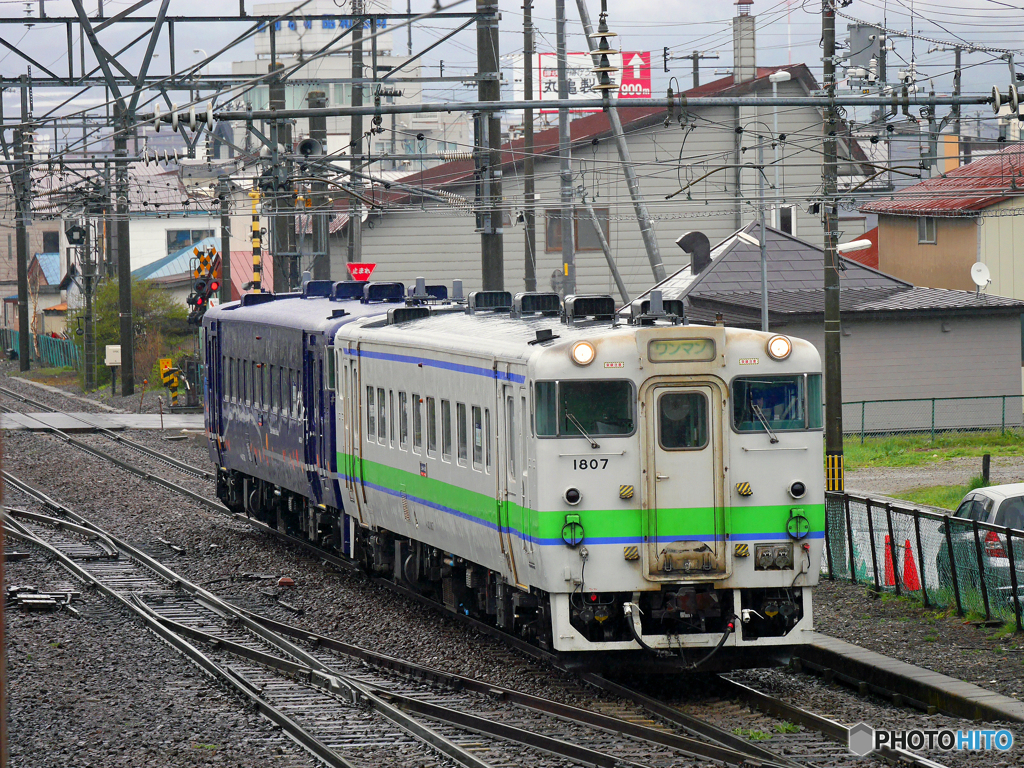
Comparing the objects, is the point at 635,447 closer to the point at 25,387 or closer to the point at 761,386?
the point at 761,386

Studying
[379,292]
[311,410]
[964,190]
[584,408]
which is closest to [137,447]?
[379,292]

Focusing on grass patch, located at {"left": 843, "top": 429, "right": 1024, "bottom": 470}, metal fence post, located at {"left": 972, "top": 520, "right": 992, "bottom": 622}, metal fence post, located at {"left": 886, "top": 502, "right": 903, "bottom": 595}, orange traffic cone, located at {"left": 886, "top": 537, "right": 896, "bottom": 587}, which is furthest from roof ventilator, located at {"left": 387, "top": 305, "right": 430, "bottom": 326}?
grass patch, located at {"left": 843, "top": 429, "right": 1024, "bottom": 470}

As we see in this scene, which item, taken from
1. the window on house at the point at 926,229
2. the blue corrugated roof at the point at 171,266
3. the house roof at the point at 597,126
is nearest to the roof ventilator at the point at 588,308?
the house roof at the point at 597,126

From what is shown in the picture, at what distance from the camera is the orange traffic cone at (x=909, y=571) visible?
13.4 m

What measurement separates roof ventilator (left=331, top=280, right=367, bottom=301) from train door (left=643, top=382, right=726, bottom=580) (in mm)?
9339

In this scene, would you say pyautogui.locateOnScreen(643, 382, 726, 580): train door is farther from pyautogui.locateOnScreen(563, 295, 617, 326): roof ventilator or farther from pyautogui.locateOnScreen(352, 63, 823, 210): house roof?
pyautogui.locateOnScreen(352, 63, 823, 210): house roof

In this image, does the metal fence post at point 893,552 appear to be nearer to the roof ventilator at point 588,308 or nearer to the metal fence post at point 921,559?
the metal fence post at point 921,559

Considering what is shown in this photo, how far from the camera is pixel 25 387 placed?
55.1 metres

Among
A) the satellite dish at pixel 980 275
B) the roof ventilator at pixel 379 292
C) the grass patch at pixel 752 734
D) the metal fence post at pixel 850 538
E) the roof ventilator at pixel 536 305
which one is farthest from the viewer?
the satellite dish at pixel 980 275

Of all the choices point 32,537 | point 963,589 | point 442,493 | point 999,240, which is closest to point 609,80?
point 442,493

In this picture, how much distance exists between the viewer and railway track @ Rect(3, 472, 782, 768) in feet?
29.9

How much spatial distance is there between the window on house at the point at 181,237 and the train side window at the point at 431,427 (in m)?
65.2

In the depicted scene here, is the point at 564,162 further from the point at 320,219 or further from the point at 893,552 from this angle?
the point at 893,552

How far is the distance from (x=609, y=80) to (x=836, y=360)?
20.0ft
